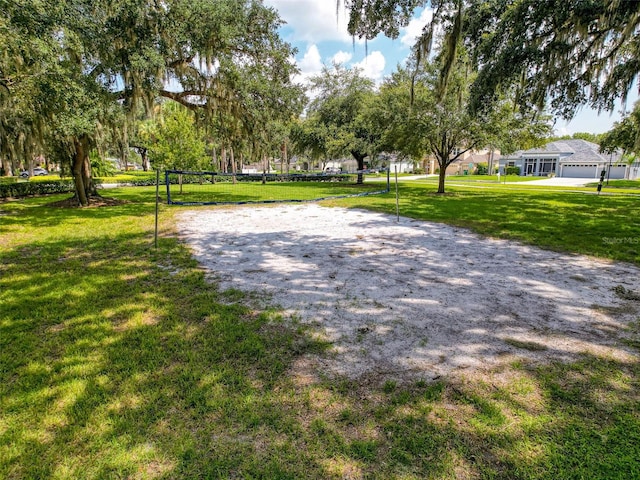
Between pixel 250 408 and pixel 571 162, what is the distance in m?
54.7

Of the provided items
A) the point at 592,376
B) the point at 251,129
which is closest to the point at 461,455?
the point at 592,376

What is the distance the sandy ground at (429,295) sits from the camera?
3125mm

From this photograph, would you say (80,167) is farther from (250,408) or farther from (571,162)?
(571,162)

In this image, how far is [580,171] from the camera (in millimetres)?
43406

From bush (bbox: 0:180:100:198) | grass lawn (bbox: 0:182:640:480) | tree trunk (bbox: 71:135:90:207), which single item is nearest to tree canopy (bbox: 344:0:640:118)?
grass lawn (bbox: 0:182:640:480)

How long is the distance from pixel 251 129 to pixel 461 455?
1379cm

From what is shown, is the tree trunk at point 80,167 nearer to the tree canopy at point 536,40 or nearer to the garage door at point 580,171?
the tree canopy at point 536,40

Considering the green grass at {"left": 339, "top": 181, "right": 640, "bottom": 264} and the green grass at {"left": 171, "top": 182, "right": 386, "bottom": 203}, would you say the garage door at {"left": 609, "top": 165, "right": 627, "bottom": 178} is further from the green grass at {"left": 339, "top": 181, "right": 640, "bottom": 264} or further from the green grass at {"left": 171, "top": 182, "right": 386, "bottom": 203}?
the green grass at {"left": 171, "top": 182, "right": 386, "bottom": 203}

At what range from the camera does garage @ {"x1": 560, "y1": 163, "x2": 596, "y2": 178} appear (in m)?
42.4

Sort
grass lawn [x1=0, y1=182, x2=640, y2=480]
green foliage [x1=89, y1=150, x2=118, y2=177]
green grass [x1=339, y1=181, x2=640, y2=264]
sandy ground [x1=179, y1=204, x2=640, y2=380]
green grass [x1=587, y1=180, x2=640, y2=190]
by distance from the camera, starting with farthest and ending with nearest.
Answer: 1. green grass [x1=587, y1=180, x2=640, y2=190]
2. green foliage [x1=89, y1=150, x2=118, y2=177]
3. green grass [x1=339, y1=181, x2=640, y2=264]
4. sandy ground [x1=179, y1=204, x2=640, y2=380]
5. grass lawn [x1=0, y1=182, x2=640, y2=480]

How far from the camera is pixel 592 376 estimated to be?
2.75 meters

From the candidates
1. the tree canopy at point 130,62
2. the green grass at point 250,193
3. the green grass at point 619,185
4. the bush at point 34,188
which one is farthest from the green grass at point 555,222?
the bush at point 34,188

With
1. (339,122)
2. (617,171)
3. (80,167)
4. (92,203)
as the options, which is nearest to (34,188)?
(92,203)

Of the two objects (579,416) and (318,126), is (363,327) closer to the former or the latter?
(579,416)
